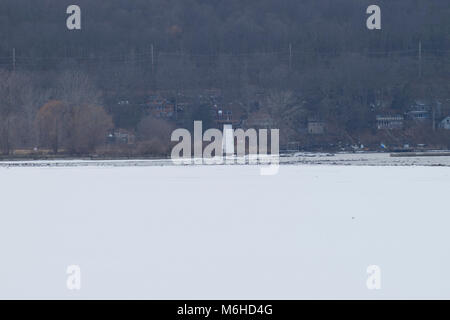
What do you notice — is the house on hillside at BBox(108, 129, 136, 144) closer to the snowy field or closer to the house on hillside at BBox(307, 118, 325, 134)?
the house on hillside at BBox(307, 118, 325, 134)

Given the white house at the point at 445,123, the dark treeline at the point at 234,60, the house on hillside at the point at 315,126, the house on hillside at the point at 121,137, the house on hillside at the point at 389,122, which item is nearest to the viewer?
the house on hillside at the point at 121,137

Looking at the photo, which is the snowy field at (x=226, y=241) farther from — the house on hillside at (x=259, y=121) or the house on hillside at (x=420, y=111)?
the house on hillside at (x=420, y=111)

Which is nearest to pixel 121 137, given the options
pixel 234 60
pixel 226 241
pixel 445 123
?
pixel 234 60

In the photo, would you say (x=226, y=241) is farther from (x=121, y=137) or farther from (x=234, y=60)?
(x=234, y=60)

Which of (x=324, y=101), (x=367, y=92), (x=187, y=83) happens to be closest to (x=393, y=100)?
(x=367, y=92)

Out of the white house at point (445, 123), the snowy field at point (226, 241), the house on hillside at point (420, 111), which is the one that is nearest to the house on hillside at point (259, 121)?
the house on hillside at point (420, 111)

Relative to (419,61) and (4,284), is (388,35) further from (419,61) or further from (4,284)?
(4,284)

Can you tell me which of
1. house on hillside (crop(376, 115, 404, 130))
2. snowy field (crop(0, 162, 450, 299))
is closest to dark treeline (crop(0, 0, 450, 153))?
house on hillside (crop(376, 115, 404, 130))
